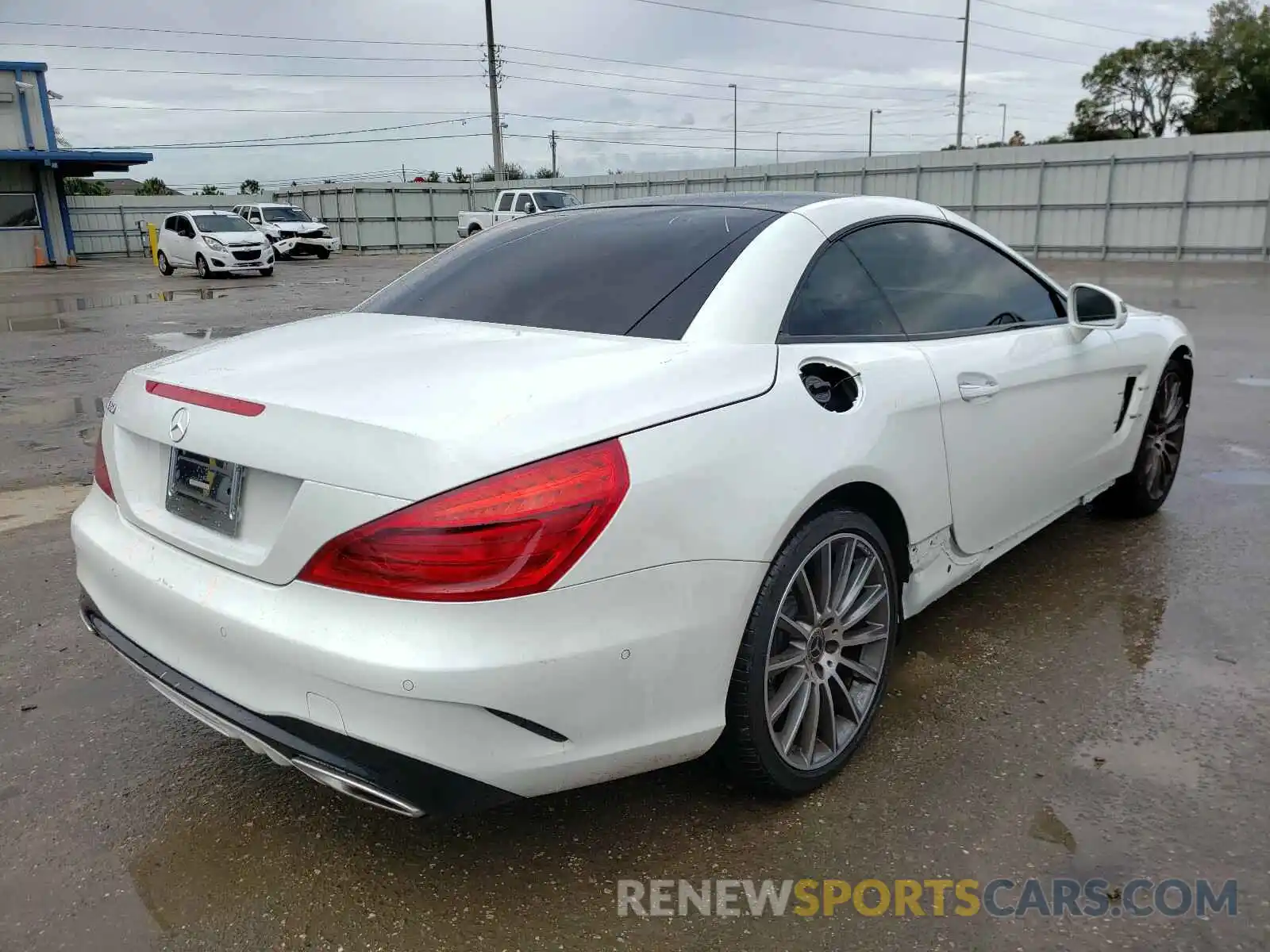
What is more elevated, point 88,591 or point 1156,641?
point 88,591

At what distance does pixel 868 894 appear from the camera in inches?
91.6

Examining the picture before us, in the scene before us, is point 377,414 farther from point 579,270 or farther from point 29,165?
point 29,165

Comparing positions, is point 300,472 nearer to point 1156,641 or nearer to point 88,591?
point 88,591

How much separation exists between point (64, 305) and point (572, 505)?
1975cm

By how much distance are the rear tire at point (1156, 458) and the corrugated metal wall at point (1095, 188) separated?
13.2 meters

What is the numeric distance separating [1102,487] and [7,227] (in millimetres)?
34246

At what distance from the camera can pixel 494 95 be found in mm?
40906

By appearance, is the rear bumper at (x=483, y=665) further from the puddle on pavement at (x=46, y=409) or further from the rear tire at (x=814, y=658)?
the puddle on pavement at (x=46, y=409)

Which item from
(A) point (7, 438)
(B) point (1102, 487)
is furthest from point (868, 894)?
(A) point (7, 438)

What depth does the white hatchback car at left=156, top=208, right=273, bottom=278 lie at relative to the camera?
25516 mm

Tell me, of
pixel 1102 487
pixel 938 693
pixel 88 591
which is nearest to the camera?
pixel 88 591

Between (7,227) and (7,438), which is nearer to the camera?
(7,438)

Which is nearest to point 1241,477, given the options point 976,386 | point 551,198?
point 976,386

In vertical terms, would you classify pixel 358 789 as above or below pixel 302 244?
above
